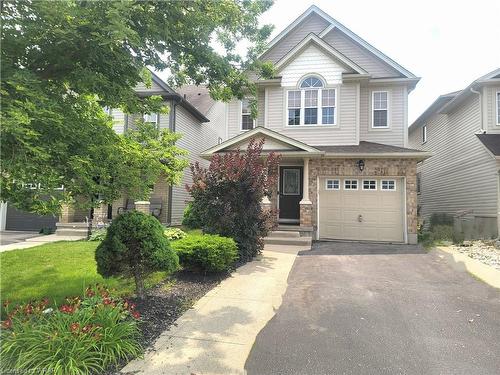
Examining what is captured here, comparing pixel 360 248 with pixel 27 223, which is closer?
pixel 360 248

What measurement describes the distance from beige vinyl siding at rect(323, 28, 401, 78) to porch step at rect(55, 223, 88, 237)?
1356cm

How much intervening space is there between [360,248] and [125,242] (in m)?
8.68

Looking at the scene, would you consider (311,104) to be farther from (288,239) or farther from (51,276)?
(51,276)

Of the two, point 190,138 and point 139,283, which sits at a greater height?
point 190,138

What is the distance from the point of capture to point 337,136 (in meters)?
14.8

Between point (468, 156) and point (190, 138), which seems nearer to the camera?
point (468, 156)

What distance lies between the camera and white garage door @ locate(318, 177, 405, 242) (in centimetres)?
1353

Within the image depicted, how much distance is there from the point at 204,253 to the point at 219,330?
2588 millimetres

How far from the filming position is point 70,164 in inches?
151

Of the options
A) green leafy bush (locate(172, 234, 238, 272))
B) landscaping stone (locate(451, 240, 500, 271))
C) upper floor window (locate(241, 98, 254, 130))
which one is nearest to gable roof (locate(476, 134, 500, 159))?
landscaping stone (locate(451, 240, 500, 271))

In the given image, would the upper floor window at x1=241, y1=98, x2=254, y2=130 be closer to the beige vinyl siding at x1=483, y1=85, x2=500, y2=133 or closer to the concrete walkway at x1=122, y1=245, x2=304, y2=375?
the beige vinyl siding at x1=483, y1=85, x2=500, y2=133

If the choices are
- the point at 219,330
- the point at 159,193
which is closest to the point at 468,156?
the point at 159,193

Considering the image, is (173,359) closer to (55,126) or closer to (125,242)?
(125,242)

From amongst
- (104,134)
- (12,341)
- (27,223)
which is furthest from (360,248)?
(27,223)
